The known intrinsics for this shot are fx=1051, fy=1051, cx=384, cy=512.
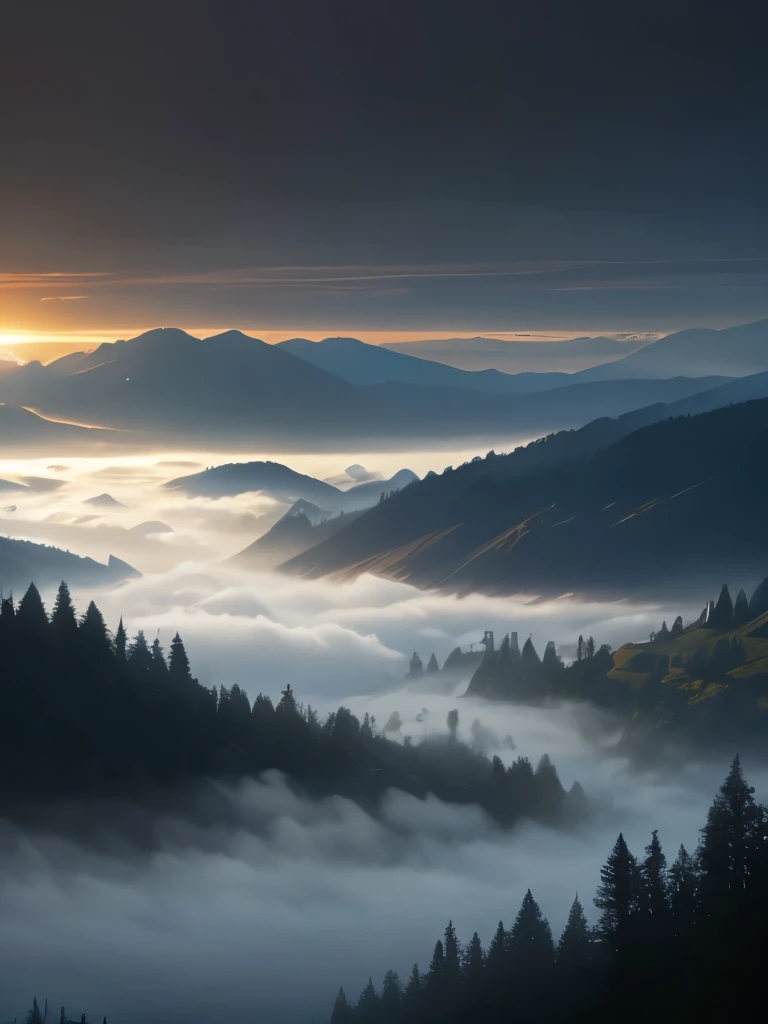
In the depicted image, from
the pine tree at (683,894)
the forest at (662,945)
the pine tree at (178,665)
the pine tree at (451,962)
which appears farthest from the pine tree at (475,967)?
the pine tree at (178,665)

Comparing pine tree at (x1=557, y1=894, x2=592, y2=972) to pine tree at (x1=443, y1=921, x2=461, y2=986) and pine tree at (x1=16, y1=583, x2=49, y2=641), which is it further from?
pine tree at (x1=16, y1=583, x2=49, y2=641)

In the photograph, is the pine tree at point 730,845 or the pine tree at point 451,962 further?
the pine tree at point 451,962

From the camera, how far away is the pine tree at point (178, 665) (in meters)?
177

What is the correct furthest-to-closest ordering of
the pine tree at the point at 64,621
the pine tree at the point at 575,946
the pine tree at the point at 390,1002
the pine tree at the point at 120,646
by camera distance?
the pine tree at the point at 120,646
the pine tree at the point at 64,621
the pine tree at the point at 390,1002
the pine tree at the point at 575,946

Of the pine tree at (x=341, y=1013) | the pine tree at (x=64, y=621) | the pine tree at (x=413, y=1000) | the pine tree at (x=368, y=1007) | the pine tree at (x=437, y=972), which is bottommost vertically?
the pine tree at (x=341, y=1013)

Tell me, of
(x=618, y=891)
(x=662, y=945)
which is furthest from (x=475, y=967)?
(x=662, y=945)

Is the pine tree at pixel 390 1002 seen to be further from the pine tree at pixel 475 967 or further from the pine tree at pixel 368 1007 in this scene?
the pine tree at pixel 475 967

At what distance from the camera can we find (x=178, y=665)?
7101 inches

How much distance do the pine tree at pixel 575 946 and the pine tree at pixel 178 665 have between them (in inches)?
3574

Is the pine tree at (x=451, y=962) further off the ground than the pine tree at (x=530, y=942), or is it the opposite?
the pine tree at (x=530, y=942)

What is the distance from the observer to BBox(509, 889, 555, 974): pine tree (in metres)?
109

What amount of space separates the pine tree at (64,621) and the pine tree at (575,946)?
91.5 meters

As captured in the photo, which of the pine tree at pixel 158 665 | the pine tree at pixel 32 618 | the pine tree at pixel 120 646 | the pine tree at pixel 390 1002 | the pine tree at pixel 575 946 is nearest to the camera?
the pine tree at pixel 575 946

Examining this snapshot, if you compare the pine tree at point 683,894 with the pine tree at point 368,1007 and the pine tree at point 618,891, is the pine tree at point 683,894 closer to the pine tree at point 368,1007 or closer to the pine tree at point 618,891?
the pine tree at point 618,891
